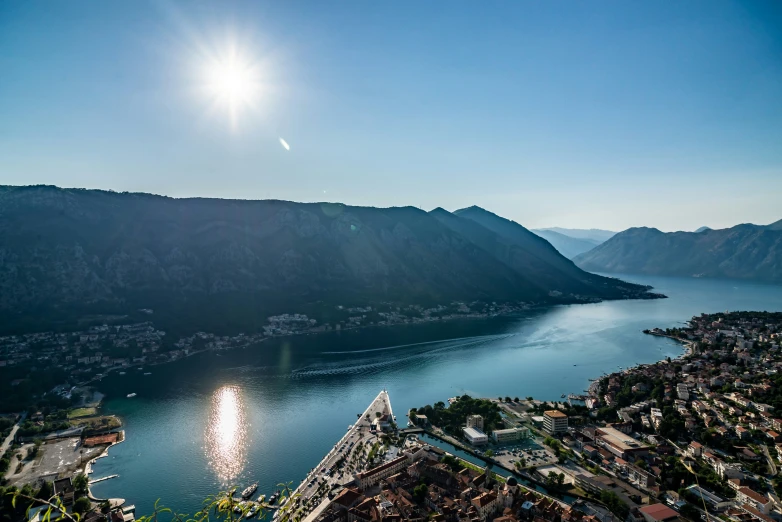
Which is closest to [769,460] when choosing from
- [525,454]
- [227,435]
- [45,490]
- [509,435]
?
[525,454]

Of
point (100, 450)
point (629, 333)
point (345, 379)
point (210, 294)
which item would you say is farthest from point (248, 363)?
point (629, 333)

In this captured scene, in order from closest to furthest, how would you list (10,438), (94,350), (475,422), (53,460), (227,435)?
(53,460)
(10,438)
(475,422)
(227,435)
(94,350)

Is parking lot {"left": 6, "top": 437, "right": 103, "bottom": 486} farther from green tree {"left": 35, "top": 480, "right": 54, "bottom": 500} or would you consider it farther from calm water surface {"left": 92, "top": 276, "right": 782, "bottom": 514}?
green tree {"left": 35, "top": 480, "right": 54, "bottom": 500}

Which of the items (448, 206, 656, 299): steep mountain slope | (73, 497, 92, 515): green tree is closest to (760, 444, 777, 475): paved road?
(73, 497, 92, 515): green tree

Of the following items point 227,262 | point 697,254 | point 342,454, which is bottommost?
point 342,454

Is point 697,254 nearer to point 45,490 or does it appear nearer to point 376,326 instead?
point 376,326

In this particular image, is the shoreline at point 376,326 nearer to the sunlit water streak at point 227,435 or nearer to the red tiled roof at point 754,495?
the sunlit water streak at point 227,435

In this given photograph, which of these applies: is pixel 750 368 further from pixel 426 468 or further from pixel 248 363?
pixel 248 363
